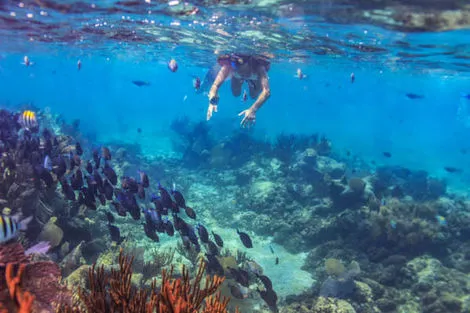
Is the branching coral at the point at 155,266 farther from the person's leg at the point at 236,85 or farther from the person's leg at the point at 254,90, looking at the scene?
the person's leg at the point at 236,85

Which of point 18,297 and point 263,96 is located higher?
point 18,297

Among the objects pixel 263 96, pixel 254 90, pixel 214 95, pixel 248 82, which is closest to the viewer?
pixel 214 95

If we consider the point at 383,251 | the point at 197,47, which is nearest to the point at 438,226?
the point at 383,251

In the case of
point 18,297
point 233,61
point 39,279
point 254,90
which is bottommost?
point 39,279

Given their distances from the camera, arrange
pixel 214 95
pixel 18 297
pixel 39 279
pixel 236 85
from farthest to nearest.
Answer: pixel 236 85
pixel 214 95
pixel 39 279
pixel 18 297

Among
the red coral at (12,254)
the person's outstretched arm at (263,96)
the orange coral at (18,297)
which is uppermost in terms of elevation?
the orange coral at (18,297)

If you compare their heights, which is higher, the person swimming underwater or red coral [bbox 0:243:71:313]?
the person swimming underwater

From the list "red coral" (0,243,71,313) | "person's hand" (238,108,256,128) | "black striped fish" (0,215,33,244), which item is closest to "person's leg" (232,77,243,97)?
"person's hand" (238,108,256,128)

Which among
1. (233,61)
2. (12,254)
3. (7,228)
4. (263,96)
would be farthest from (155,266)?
(233,61)

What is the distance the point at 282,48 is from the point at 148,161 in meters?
13.0

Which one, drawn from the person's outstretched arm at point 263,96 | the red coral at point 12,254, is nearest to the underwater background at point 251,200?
the red coral at point 12,254

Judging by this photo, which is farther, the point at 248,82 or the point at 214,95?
the point at 248,82

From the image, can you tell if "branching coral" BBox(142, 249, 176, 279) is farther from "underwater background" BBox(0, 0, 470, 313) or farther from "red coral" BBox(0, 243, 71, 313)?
"red coral" BBox(0, 243, 71, 313)

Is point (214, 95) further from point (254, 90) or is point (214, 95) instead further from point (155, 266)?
point (155, 266)
